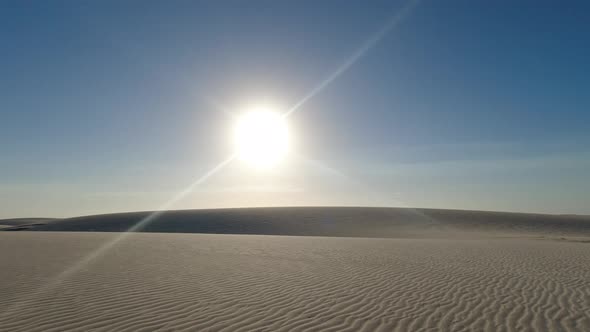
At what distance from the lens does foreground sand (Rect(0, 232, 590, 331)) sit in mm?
6305

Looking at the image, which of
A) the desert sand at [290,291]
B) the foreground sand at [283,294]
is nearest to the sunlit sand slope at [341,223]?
the desert sand at [290,291]

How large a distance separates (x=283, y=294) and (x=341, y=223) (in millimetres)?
39765

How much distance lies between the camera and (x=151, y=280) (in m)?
9.65

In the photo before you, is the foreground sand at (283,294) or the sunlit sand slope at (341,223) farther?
the sunlit sand slope at (341,223)

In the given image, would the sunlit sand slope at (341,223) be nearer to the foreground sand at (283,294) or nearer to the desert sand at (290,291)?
the desert sand at (290,291)

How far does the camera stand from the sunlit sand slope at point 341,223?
42125 mm

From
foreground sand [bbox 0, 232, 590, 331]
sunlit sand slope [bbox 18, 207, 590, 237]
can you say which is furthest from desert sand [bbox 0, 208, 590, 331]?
sunlit sand slope [bbox 18, 207, 590, 237]

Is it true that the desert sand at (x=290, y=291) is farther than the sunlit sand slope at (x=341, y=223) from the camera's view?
No

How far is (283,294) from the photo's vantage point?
8.40 meters

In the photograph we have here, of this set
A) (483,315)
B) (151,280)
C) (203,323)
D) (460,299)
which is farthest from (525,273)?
(151,280)

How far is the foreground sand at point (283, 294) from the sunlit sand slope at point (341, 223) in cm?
2678

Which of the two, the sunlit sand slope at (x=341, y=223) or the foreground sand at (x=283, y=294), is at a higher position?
the sunlit sand slope at (x=341, y=223)

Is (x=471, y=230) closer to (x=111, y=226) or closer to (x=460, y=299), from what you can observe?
(x=460, y=299)

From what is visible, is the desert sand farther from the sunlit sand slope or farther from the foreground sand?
the sunlit sand slope
